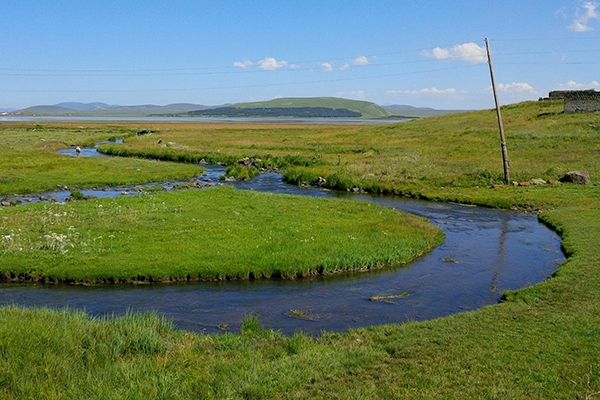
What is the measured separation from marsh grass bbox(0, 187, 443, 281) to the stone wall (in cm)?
5821

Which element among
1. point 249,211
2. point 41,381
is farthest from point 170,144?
point 41,381

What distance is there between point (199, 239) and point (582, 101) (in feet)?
240

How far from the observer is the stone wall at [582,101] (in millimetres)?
77688

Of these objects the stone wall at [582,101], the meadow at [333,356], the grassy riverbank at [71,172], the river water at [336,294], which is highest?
the stone wall at [582,101]

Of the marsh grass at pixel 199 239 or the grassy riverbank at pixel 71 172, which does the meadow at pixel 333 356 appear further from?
the grassy riverbank at pixel 71 172

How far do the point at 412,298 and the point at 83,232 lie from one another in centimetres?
1682

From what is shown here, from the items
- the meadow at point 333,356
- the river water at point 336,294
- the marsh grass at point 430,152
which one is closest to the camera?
the meadow at point 333,356

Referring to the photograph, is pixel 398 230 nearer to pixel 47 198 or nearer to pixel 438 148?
pixel 47 198

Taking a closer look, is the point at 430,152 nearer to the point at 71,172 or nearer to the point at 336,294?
the point at 71,172

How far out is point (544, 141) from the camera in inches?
2472

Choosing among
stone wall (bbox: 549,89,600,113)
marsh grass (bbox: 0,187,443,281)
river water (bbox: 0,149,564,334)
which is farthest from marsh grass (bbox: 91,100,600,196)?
river water (bbox: 0,149,564,334)

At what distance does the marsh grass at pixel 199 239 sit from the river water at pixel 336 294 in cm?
72

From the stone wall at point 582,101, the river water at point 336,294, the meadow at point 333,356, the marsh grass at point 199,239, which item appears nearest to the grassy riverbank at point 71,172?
the marsh grass at point 199,239

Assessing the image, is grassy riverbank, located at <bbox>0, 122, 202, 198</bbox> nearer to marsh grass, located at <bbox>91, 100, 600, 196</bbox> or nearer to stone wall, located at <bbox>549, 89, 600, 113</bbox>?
marsh grass, located at <bbox>91, 100, 600, 196</bbox>
